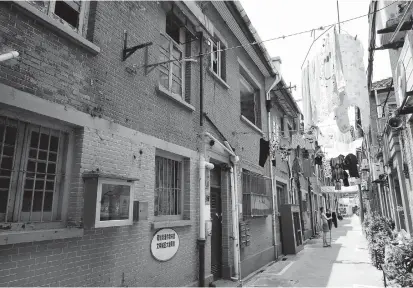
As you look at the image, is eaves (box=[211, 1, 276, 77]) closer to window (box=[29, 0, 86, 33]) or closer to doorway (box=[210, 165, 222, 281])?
doorway (box=[210, 165, 222, 281])

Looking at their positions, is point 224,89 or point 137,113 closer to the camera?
point 137,113

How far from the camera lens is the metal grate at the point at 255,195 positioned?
9.92 meters

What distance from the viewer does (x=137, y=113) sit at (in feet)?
18.2

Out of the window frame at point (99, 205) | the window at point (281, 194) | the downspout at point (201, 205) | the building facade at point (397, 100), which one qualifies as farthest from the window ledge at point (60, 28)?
the window at point (281, 194)

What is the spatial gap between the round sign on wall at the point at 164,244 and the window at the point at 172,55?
305 centimetres

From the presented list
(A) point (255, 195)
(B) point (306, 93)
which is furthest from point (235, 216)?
(B) point (306, 93)

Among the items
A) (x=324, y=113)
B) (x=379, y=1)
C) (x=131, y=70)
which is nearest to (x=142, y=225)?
(x=131, y=70)

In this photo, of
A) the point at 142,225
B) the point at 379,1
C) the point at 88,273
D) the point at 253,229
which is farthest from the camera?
the point at 253,229

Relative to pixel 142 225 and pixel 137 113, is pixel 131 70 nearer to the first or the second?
pixel 137 113

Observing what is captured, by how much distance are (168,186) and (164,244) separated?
129 centimetres

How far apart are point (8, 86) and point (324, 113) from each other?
6.48 m

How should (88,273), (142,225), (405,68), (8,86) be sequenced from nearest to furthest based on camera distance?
(8,86), (88,273), (142,225), (405,68)

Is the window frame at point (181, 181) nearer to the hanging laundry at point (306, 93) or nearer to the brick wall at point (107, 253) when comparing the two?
the brick wall at point (107, 253)

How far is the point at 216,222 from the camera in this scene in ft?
28.7
